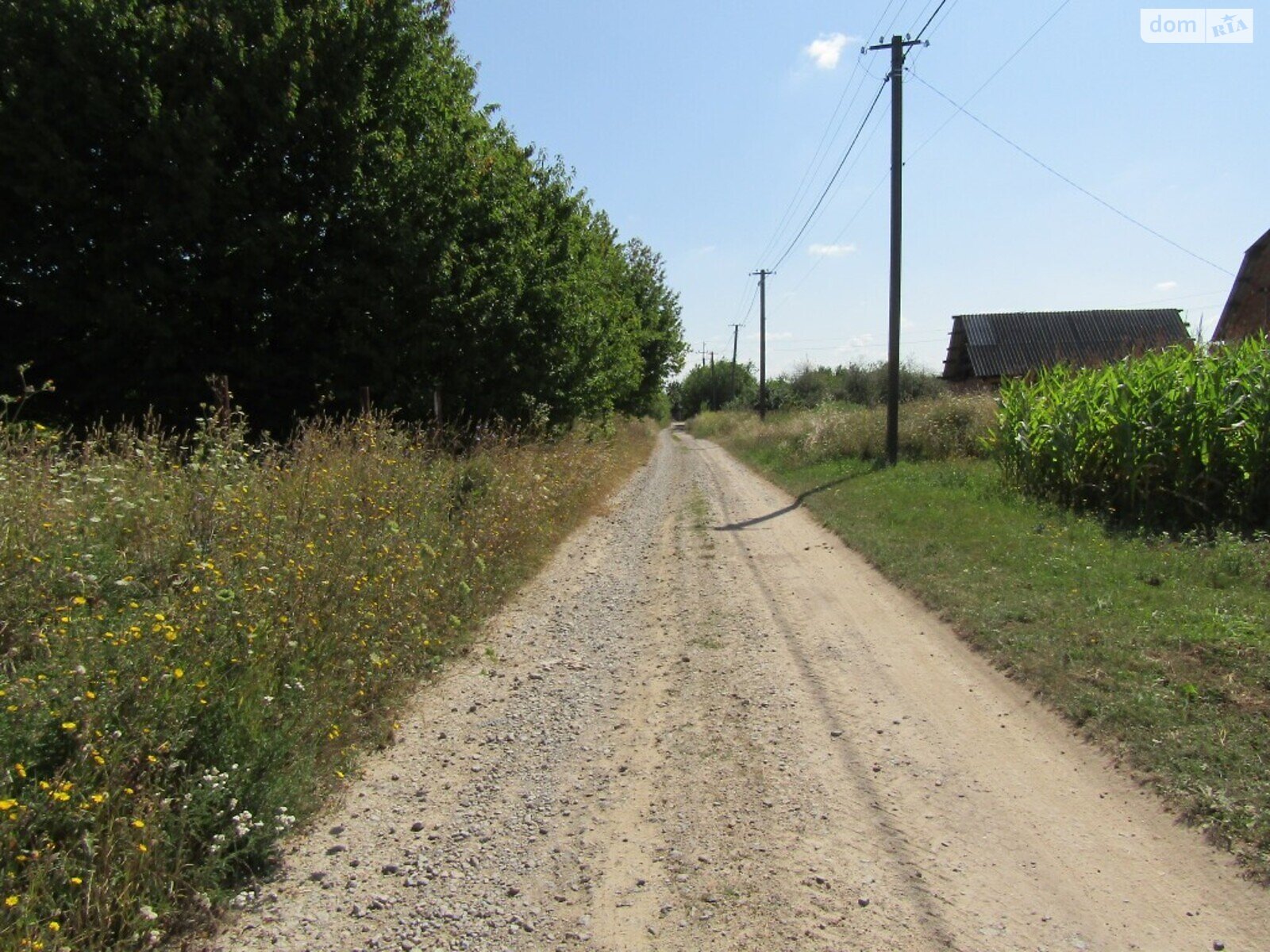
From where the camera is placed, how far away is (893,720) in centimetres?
507

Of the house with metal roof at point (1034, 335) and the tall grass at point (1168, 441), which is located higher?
the house with metal roof at point (1034, 335)

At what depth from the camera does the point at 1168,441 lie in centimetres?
1062

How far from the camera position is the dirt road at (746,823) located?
3.11 meters

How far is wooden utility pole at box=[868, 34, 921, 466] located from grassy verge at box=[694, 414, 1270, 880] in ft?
23.6

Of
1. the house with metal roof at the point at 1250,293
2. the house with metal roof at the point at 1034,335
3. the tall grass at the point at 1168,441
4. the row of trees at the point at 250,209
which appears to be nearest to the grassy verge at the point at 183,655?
the row of trees at the point at 250,209

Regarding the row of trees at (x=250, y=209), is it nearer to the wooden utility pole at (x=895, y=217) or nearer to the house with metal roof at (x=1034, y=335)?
the wooden utility pole at (x=895, y=217)

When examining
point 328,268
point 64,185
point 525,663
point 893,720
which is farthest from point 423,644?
point 64,185

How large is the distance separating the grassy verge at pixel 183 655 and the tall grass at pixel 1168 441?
8236 mm

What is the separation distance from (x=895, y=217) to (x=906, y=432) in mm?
5001

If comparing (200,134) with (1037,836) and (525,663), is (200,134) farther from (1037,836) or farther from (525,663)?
(1037,836)

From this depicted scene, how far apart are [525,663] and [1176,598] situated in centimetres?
506

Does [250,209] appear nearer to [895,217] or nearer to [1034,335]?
[895,217]

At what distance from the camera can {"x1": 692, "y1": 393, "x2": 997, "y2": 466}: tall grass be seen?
19.6 metres

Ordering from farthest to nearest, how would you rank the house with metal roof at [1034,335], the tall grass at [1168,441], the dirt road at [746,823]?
1. the house with metal roof at [1034,335]
2. the tall grass at [1168,441]
3. the dirt road at [746,823]
